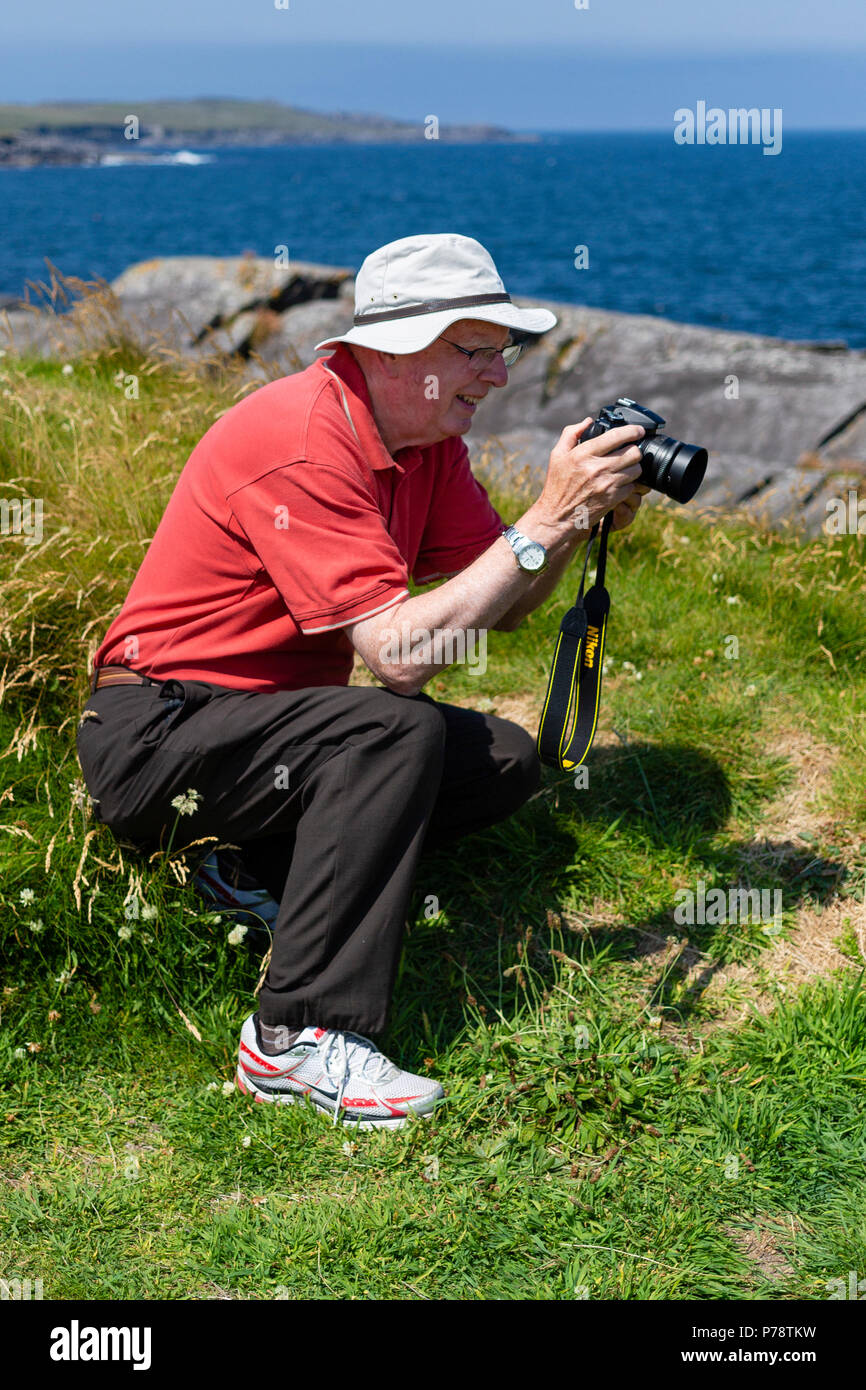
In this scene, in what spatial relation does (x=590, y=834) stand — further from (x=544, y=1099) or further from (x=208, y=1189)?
(x=208, y=1189)

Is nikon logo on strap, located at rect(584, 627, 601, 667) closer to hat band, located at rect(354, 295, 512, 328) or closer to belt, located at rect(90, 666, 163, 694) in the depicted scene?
hat band, located at rect(354, 295, 512, 328)

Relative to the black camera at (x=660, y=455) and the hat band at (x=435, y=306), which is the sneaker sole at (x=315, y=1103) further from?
the hat band at (x=435, y=306)

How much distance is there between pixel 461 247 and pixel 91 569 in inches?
75.3

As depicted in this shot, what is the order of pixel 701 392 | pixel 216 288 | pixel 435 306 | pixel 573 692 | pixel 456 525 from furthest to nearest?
1. pixel 216 288
2. pixel 701 392
3. pixel 456 525
4. pixel 573 692
5. pixel 435 306

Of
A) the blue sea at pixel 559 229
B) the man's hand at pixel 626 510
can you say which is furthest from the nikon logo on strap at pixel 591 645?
the blue sea at pixel 559 229

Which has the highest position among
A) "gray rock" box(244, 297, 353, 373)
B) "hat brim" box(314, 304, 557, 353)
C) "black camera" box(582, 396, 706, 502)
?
"gray rock" box(244, 297, 353, 373)

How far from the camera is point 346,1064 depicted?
2.77m

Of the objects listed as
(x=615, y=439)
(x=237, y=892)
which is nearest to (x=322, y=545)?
(x=615, y=439)

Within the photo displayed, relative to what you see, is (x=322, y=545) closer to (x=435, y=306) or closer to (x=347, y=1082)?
(x=435, y=306)

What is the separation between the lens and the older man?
2668 millimetres

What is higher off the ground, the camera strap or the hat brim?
the hat brim

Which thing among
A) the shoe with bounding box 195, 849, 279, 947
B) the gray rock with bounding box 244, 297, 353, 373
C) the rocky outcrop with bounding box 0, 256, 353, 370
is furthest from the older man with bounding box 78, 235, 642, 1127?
the gray rock with bounding box 244, 297, 353, 373

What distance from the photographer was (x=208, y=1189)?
2.62 metres

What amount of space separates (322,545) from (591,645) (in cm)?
91
